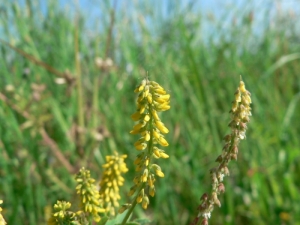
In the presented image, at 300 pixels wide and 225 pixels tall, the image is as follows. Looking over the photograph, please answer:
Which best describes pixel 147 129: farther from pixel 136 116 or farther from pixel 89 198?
pixel 89 198

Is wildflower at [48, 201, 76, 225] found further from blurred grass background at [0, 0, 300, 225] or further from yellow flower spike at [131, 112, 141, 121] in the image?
blurred grass background at [0, 0, 300, 225]

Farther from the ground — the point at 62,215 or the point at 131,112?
the point at 131,112

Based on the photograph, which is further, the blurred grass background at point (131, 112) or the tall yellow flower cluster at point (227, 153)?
the blurred grass background at point (131, 112)

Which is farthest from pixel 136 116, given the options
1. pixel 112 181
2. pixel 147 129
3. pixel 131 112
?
pixel 131 112

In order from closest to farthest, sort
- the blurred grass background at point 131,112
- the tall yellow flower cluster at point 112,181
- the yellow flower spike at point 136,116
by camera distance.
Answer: the yellow flower spike at point 136,116, the tall yellow flower cluster at point 112,181, the blurred grass background at point 131,112

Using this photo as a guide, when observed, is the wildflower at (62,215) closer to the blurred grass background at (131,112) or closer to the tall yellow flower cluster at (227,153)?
the tall yellow flower cluster at (227,153)

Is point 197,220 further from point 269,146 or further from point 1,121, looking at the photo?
point 269,146

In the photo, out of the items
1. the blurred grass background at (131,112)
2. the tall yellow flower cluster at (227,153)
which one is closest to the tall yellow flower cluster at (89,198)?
the tall yellow flower cluster at (227,153)

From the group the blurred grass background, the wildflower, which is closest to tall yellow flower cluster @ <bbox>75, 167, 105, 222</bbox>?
the wildflower

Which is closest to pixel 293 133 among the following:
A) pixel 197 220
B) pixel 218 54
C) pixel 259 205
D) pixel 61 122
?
pixel 259 205
